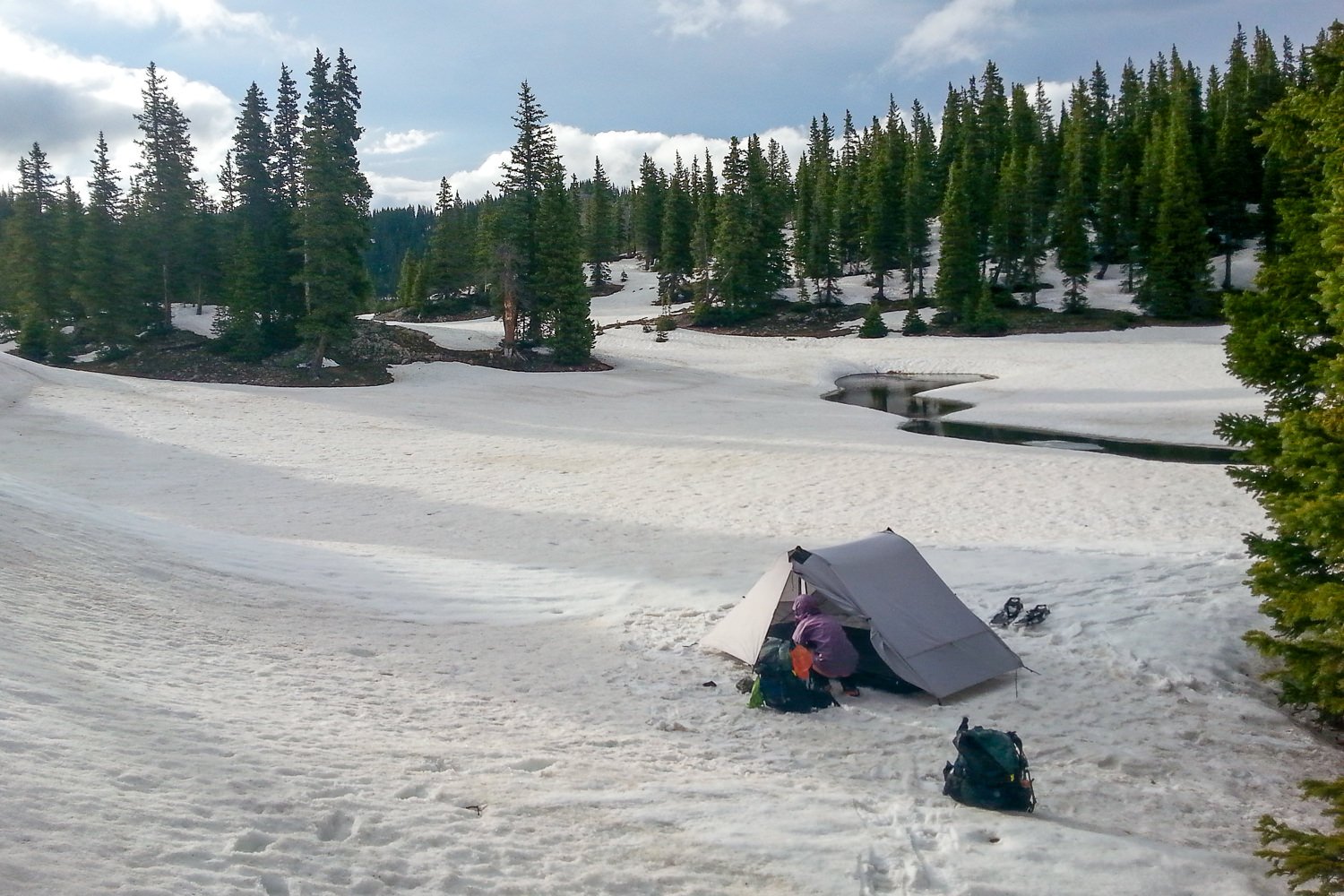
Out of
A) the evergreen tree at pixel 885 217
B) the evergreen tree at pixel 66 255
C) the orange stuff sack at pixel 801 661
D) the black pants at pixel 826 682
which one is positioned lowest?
the black pants at pixel 826 682

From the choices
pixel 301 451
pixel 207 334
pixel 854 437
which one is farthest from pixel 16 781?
pixel 207 334

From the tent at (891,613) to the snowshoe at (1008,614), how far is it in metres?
1.30

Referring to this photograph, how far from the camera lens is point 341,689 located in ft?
28.5

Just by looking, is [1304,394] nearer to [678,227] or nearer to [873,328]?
[873,328]

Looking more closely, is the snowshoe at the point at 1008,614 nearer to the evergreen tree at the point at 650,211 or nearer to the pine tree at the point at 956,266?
the pine tree at the point at 956,266

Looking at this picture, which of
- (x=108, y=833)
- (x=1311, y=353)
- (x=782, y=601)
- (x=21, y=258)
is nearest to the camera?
(x=108, y=833)

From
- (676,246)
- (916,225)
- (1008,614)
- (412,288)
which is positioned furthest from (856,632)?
(412,288)

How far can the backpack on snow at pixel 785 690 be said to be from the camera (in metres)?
8.78

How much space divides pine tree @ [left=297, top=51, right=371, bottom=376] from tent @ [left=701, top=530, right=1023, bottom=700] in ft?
108

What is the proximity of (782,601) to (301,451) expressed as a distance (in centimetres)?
1858

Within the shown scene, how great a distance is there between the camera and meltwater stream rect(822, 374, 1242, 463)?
25578 millimetres

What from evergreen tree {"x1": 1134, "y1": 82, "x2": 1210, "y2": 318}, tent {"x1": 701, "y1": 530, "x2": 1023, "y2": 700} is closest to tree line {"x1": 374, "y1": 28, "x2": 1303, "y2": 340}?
evergreen tree {"x1": 1134, "y1": 82, "x2": 1210, "y2": 318}

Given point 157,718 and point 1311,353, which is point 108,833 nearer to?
point 157,718

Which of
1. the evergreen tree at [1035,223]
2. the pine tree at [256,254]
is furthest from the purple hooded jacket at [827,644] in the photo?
the evergreen tree at [1035,223]
